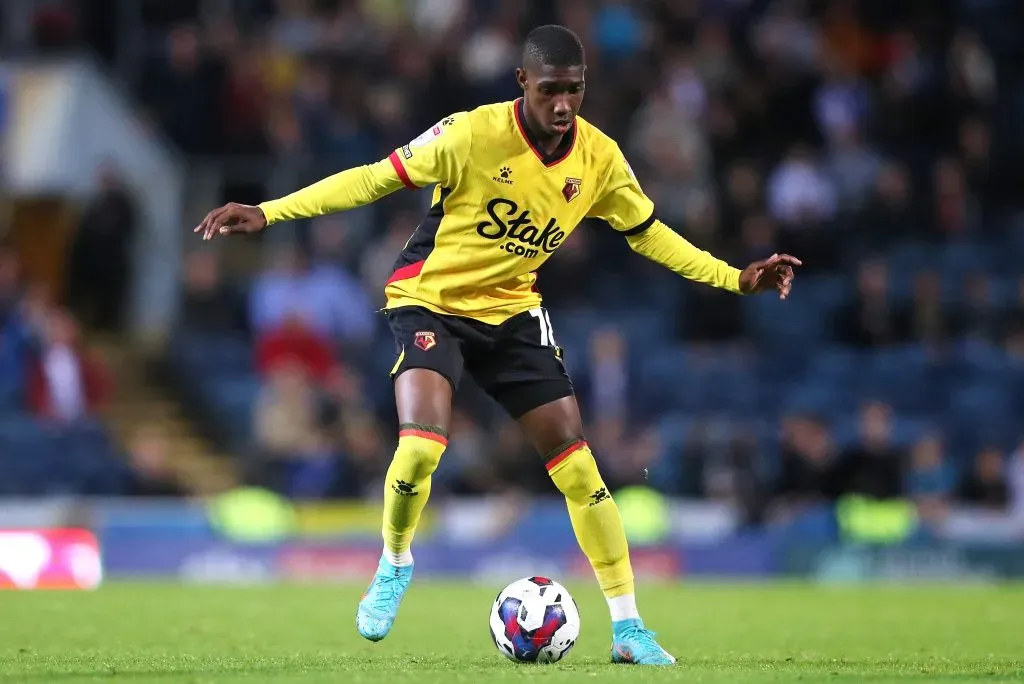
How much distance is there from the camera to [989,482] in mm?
16625

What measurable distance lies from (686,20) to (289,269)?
5.88 metres

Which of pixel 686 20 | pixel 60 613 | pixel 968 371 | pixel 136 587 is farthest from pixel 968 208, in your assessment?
pixel 60 613

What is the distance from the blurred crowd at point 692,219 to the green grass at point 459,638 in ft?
9.08

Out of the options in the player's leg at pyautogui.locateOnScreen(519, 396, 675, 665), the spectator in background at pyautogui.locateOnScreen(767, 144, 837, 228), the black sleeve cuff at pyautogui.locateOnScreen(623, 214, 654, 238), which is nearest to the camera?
the player's leg at pyautogui.locateOnScreen(519, 396, 675, 665)

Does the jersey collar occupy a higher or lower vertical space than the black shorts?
higher

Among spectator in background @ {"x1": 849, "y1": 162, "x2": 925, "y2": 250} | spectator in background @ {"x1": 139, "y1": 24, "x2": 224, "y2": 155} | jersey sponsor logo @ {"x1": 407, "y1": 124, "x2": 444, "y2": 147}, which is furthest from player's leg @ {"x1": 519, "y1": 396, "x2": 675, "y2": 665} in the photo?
spectator in background @ {"x1": 139, "y1": 24, "x2": 224, "y2": 155}

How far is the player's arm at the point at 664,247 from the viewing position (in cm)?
796

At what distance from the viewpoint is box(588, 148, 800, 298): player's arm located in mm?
7961

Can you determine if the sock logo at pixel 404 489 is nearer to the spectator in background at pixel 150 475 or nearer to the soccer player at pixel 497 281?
the soccer player at pixel 497 281

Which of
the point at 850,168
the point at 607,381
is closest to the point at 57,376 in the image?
the point at 607,381

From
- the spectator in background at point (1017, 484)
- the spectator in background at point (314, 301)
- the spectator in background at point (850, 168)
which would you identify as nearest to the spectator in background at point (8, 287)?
the spectator in background at point (314, 301)

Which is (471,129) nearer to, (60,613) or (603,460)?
(60,613)

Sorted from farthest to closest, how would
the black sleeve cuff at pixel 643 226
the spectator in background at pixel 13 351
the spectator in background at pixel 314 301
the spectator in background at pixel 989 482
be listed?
the spectator in background at pixel 314 301
the spectator in background at pixel 13 351
the spectator in background at pixel 989 482
the black sleeve cuff at pixel 643 226

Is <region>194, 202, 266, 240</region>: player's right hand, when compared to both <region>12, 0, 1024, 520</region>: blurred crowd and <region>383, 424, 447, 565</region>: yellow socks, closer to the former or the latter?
<region>383, 424, 447, 565</region>: yellow socks
